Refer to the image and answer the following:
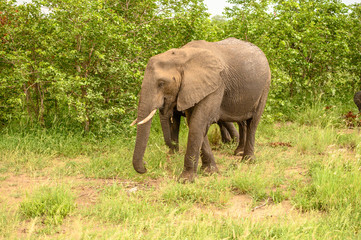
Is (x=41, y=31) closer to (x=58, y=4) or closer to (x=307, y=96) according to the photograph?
(x=58, y=4)

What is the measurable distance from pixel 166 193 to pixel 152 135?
344cm

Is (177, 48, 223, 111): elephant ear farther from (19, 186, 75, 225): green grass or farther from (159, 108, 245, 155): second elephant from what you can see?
(19, 186, 75, 225): green grass

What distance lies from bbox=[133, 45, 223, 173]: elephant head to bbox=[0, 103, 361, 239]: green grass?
753 millimetres

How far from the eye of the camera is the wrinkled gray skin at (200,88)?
511 centimetres

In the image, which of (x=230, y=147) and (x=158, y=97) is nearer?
(x=158, y=97)

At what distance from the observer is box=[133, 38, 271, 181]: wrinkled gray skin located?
5.11 meters

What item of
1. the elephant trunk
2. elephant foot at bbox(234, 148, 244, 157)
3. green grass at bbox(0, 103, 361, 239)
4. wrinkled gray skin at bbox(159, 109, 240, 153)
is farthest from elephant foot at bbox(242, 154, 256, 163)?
the elephant trunk

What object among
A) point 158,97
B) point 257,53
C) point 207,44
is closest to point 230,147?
point 257,53

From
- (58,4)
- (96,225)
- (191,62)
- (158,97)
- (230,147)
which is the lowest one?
(96,225)

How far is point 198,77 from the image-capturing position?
17.7 ft

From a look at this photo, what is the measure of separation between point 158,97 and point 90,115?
250 cm

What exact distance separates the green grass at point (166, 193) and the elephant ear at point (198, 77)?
108 centimetres

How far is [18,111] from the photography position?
25.4 ft

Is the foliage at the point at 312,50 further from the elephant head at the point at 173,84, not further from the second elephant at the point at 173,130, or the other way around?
the elephant head at the point at 173,84
